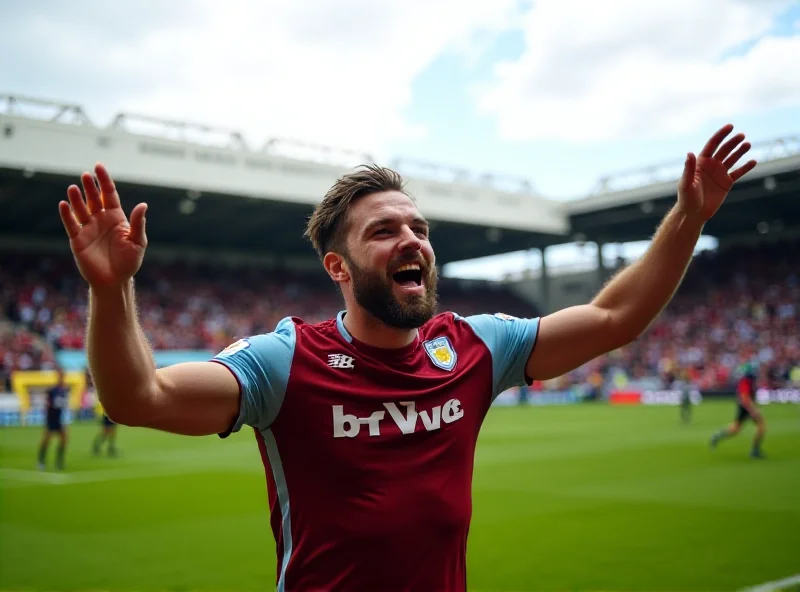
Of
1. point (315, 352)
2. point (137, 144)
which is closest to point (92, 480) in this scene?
point (315, 352)

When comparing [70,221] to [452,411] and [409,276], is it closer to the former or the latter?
[409,276]

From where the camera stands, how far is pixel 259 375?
9.32ft

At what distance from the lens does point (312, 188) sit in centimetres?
3512

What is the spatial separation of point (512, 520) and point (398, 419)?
309 inches

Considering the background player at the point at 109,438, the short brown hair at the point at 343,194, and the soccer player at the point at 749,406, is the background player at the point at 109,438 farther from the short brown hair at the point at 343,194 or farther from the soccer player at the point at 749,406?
the short brown hair at the point at 343,194

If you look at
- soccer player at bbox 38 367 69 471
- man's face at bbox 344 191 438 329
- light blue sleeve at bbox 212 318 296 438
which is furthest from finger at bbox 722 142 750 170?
soccer player at bbox 38 367 69 471

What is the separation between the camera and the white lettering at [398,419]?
285 centimetres

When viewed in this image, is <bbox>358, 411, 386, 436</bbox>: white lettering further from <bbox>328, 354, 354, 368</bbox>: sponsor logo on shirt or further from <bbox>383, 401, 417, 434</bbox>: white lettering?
<bbox>328, 354, 354, 368</bbox>: sponsor logo on shirt

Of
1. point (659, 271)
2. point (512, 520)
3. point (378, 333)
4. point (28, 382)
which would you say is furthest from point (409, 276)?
point (28, 382)

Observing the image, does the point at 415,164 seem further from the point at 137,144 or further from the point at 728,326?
the point at 728,326

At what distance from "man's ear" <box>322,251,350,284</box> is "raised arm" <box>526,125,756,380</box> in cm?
92

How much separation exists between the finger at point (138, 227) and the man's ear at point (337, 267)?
954 mm

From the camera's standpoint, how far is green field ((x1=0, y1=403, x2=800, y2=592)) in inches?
298

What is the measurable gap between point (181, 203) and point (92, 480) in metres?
22.1
